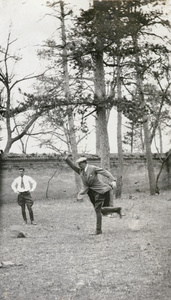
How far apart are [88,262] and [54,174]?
16.3 meters

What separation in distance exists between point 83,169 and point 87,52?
6.02 meters

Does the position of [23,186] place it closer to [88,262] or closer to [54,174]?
[88,262]

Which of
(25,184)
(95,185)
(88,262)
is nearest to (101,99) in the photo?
(25,184)

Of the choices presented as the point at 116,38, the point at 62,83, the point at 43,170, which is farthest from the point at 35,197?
the point at 116,38

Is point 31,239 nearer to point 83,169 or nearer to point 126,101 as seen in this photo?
point 83,169

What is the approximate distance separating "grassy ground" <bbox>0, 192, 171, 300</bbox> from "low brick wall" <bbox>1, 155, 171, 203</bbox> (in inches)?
397

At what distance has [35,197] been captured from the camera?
2231 centimetres

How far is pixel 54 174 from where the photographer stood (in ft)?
76.1

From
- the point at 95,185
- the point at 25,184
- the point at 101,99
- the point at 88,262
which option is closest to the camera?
the point at 88,262

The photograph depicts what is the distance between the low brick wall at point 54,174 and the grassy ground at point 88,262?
1010 centimetres

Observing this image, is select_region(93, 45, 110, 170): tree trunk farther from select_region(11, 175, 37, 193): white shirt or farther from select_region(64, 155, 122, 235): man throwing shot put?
select_region(64, 155, 122, 235): man throwing shot put

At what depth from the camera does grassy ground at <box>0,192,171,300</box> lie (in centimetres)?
532

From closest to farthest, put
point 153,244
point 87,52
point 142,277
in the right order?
point 142,277 < point 153,244 < point 87,52

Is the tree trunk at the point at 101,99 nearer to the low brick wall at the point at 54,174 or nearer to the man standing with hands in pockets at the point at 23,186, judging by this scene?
the man standing with hands in pockets at the point at 23,186
